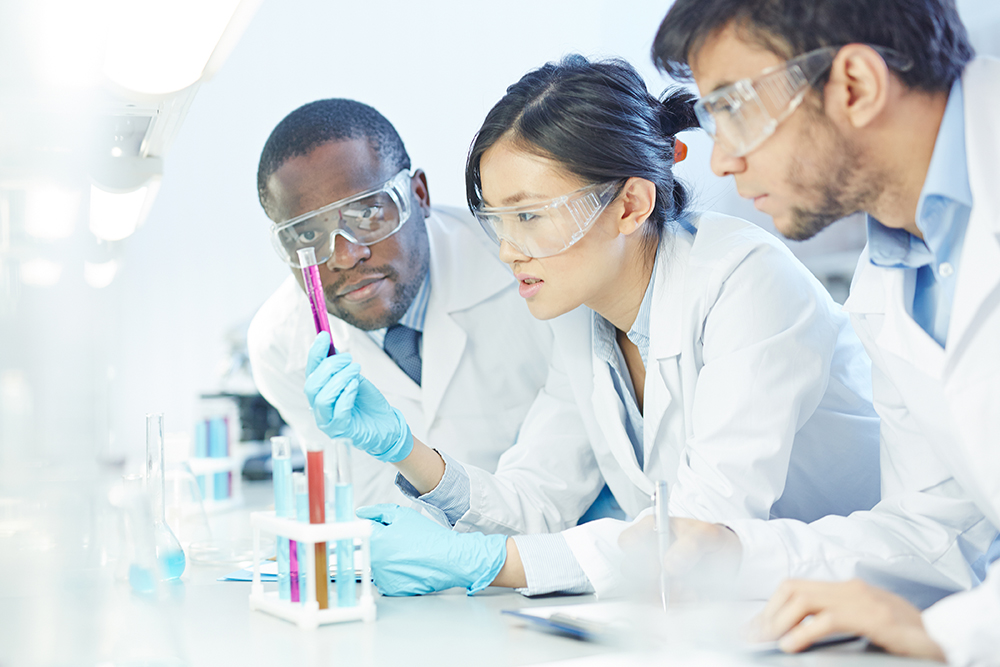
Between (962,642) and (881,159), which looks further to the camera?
(881,159)

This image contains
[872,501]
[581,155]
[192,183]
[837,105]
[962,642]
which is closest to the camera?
[962,642]

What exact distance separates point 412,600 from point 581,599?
27 centimetres

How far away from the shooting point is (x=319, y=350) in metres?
1.46

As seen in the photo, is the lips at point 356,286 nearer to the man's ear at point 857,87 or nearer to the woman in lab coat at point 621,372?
the woman in lab coat at point 621,372

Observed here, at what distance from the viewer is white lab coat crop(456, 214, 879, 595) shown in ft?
4.42

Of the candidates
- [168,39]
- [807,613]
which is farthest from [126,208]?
[807,613]

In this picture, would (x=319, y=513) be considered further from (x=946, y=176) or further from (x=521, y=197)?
(x=946, y=176)

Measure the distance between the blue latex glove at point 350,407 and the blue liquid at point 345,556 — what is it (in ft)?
1.11

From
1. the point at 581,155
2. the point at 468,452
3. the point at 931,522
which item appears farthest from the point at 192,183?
the point at 931,522

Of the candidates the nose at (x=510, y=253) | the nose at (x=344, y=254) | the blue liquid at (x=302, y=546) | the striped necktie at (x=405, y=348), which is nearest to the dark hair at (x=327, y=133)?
the nose at (x=344, y=254)

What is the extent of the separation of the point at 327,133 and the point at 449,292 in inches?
18.8

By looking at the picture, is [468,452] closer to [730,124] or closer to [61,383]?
[730,124]

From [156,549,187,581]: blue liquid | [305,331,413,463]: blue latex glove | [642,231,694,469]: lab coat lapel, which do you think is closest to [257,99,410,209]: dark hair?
[305,331,413,463]: blue latex glove

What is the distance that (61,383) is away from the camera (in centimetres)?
77
